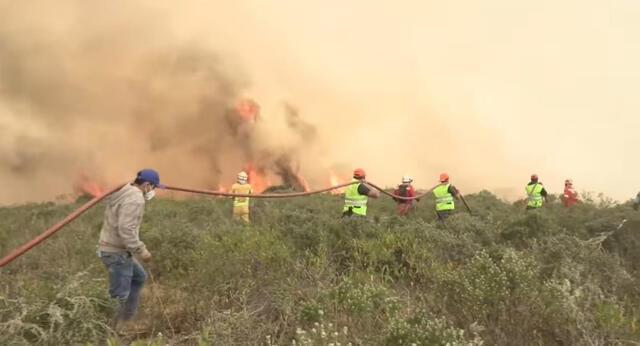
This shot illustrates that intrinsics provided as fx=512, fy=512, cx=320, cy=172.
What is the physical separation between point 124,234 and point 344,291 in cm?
217

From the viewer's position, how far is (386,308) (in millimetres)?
4188

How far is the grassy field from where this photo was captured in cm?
387

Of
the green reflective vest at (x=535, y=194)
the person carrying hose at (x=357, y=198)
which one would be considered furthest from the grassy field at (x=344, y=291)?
the green reflective vest at (x=535, y=194)

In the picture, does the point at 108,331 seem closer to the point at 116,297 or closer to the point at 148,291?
the point at 116,297

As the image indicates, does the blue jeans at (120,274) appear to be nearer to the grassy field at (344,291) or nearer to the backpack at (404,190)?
the grassy field at (344,291)

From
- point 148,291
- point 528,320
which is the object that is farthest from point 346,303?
point 148,291

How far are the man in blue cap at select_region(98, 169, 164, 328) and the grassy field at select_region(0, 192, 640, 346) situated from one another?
234 mm

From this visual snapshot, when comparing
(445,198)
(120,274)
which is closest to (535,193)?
(445,198)

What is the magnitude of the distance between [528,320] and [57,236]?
32.3 ft

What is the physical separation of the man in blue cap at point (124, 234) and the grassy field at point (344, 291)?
234mm

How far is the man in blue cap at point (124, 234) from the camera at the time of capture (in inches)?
192

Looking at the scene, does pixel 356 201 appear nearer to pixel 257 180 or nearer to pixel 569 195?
pixel 569 195

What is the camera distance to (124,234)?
4875 mm

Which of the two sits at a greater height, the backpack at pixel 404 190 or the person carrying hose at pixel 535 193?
the person carrying hose at pixel 535 193
